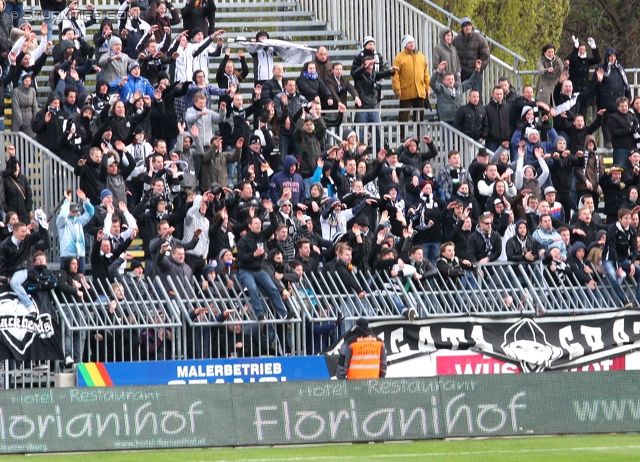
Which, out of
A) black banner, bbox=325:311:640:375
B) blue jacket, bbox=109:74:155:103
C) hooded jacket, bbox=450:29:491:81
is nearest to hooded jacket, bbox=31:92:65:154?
blue jacket, bbox=109:74:155:103

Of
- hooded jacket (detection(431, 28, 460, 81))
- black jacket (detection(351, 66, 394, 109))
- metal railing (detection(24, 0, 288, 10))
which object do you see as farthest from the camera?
metal railing (detection(24, 0, 288, 10))

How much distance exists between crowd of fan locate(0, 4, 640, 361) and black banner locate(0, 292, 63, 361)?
23 centimetres

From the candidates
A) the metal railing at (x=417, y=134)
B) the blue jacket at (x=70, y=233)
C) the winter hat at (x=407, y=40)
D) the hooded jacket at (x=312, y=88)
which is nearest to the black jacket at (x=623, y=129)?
the metal railing at (x=417, y=134)

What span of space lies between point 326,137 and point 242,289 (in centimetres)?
556

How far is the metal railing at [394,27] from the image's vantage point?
1253 inches

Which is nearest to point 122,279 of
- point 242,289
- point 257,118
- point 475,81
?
point 242,289

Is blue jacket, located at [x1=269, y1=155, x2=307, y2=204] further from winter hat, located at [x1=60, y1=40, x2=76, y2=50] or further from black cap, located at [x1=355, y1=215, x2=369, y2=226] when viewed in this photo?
winter hat, located at [x1=60, y1=40, x2=76, y2=50]

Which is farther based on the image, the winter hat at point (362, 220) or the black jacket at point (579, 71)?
the black jacket at point (579, 71)

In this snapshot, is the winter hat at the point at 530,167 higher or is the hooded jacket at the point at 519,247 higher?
the winter hat at the point at 530,167

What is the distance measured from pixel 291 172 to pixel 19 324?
5711mm

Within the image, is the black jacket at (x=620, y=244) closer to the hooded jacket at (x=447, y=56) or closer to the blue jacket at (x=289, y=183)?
the blue jacket at (x=289, y=183)

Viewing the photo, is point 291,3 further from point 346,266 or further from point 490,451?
point 490,451

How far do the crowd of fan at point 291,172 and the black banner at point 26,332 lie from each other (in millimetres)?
231

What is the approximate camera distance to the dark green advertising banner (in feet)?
66.2
